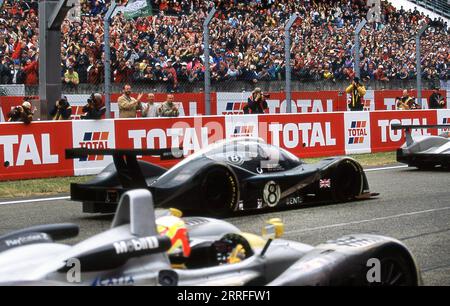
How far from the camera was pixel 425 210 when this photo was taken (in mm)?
10094

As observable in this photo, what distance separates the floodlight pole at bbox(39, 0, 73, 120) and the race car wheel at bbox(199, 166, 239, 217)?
6.74m

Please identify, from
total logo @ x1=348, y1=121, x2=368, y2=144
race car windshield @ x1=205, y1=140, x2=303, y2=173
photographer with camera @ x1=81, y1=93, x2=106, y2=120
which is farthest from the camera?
total logo @ x1=348, y1=121, x2=368, y2=144

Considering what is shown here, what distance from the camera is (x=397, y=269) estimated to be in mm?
4742

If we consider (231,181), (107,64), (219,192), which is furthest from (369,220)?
(107,64)

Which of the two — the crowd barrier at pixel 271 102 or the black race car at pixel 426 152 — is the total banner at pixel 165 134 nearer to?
the crowd barrier at pixel 271 102

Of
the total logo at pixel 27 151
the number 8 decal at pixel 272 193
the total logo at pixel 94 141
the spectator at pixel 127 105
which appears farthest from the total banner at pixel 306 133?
the number 8 decal at pixel 272 193

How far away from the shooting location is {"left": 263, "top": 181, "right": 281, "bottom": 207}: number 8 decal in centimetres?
992

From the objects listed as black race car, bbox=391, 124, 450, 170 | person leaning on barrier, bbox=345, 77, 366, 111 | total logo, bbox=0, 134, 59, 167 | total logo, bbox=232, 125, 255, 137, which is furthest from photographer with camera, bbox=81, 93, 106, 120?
person leaning on barrier, bbox=345, 77, 366, 111

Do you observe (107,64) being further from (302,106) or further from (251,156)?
(302,106)

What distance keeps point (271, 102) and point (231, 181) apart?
11563 millimetres

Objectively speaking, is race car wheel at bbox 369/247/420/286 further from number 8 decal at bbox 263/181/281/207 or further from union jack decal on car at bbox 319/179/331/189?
union jack decal on car at bbox 319/179/331/189
